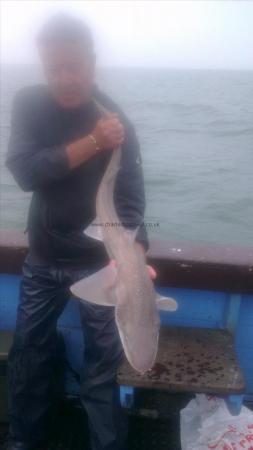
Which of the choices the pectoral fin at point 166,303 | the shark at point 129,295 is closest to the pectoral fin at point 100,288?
the shark at point 129,295

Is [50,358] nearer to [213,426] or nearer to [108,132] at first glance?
[213,426]

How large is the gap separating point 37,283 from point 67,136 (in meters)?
0.91

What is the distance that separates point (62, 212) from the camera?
2.94m

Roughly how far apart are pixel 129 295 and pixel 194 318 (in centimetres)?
154

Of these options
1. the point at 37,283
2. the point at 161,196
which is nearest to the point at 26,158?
the point at 37,283

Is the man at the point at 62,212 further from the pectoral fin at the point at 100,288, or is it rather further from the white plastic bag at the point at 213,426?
the pectoral fin at the point at 100,288

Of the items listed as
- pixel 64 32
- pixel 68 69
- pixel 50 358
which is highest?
pixel 64 32

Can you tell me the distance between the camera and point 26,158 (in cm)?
278

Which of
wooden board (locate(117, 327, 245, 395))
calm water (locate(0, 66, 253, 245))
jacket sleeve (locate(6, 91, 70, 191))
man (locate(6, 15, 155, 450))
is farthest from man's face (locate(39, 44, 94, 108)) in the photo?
wooden board (locate(117, 327, 245, 395))

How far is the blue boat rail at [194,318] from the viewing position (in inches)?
115

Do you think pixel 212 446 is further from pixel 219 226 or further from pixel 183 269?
pixel 219 226

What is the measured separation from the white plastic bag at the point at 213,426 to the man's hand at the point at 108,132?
73.3 inches

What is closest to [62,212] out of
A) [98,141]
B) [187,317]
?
[98,141]

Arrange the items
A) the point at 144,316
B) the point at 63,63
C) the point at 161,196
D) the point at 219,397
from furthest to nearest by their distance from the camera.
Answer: the point at 161,196
the point at 219,397
the point at 63,63
the point at 144,316
